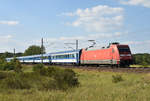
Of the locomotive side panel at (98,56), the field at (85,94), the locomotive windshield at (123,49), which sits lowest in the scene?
the field at (85,94)

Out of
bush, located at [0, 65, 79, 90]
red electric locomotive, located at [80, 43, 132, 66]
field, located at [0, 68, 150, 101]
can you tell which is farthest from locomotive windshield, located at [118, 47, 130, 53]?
bush, located at [0, 65, 79, 90]

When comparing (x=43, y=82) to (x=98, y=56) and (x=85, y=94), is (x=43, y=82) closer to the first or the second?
(x=85, y=94)

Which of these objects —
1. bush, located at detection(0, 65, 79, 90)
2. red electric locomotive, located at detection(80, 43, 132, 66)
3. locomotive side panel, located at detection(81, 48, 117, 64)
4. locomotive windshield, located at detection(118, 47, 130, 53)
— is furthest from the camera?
locomotive side panel, located at detection(81, 48, 117, 64)

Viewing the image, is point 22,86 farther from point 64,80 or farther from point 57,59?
point 57,59

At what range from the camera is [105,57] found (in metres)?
30.1

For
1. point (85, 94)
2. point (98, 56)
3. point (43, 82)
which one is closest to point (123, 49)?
point (98, 56)

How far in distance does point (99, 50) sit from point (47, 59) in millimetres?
26342

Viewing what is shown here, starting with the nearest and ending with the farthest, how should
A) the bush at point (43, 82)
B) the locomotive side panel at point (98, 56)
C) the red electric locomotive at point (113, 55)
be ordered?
1. the bush at point (43, 82)
2. the red electric locomotive at point (113, 55)
3. the locomotive side panel at point (98, 56)

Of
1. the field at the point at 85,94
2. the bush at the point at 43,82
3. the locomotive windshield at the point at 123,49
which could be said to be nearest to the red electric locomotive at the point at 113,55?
the locomotive windshield at the point at 123,49

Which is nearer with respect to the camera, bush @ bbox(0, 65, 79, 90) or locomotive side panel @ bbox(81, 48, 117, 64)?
bush @ bbox(0, 65, 79, 90)

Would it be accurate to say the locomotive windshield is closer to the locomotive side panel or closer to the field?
the locomotive side panel

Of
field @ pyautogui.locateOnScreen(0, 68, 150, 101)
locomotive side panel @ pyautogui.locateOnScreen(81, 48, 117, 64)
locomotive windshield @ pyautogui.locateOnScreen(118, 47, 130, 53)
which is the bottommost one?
field @ pyautogui.locateOnScreen(0, 68, 150, 101)

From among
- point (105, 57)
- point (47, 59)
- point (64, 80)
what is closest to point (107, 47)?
point (105, 57)

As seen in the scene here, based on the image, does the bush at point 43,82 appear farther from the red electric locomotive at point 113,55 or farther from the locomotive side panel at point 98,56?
the locomotive side panel at point 98,56
